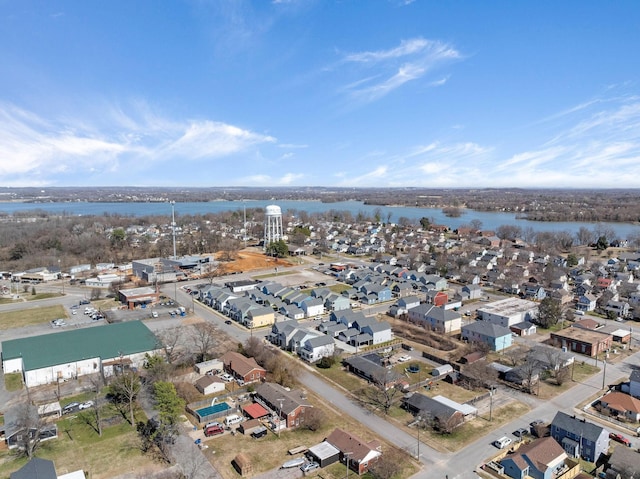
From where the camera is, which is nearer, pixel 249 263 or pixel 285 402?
pixel 285 402

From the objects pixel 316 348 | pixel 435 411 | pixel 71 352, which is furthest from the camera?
pixel 316 348

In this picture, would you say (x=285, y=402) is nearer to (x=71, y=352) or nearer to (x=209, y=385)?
(x=209, y=385)

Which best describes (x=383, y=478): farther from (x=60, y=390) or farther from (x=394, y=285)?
(x=394, y=285)

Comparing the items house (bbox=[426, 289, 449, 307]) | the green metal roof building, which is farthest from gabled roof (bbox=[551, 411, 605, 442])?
the green metal roof building

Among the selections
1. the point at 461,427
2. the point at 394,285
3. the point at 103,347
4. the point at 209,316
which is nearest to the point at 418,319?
the point at 394,285

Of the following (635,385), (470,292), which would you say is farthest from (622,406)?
(470,292)

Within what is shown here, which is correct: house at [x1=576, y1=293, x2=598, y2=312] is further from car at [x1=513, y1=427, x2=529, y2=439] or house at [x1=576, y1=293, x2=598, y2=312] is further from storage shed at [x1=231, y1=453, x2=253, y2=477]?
storage shed at [x1=231, y1=453, x2=253, y2=477]

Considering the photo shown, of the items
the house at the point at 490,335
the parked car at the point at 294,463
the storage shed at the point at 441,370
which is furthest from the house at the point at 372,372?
the house at the point at 490,335
